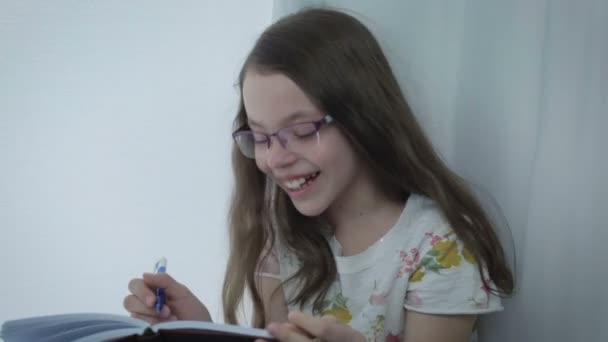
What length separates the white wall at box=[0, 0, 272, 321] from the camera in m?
1.14

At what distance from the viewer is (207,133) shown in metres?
1.26

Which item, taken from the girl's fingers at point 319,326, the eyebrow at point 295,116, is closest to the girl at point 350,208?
the eyebrow at point 295,116

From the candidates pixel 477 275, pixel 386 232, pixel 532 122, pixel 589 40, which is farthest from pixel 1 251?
pixel 589 40

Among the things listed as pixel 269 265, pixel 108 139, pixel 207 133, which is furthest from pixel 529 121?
pixel 108 139

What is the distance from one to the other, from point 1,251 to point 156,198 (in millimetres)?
317

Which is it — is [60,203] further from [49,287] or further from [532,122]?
[532,122]

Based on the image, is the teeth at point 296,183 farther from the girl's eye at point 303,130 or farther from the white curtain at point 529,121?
the white curtain at point 529,121

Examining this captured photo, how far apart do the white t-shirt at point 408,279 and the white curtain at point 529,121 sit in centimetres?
12

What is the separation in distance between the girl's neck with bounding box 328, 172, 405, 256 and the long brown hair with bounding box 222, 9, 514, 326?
21mm

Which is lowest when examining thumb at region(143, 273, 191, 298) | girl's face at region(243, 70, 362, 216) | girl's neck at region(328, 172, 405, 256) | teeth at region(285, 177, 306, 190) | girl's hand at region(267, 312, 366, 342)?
girl's hand at region(267, 312, 366, 342)

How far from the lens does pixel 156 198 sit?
1.26 metres

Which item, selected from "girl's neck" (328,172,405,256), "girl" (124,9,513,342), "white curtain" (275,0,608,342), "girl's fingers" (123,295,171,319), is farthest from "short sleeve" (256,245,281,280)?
"white curtain" (275,0,608,342)

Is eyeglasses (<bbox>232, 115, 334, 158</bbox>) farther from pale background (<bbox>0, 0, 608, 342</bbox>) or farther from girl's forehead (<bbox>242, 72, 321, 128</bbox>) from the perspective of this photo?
pale background (<bbox>0, 0, 608, 342</bbox>)

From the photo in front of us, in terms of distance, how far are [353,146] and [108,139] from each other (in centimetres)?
54
